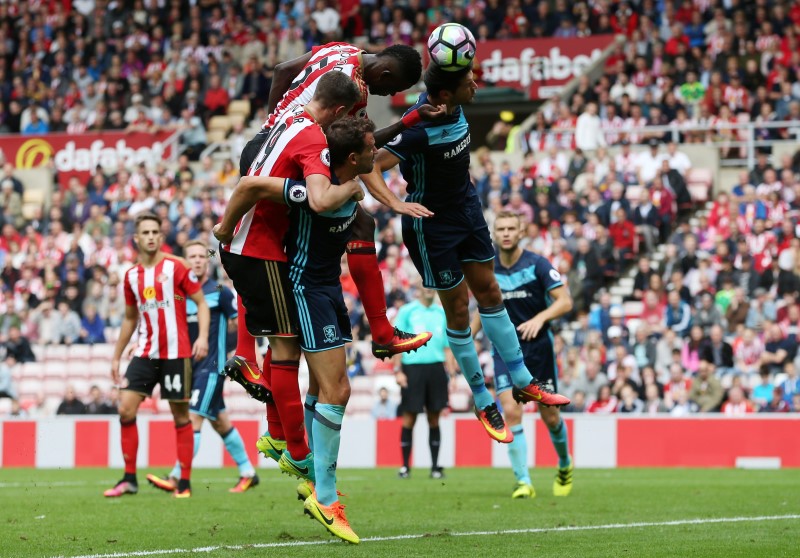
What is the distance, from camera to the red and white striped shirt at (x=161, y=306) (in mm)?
13508

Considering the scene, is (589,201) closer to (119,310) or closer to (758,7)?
(758,7)

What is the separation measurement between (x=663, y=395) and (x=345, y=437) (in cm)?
465

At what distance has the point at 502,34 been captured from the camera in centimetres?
2970

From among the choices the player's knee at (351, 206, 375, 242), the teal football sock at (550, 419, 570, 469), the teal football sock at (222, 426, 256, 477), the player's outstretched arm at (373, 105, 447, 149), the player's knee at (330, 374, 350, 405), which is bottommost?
the teal football sock at (222, 426, 256, 477)

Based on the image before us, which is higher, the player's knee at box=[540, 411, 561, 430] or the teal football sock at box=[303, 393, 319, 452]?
the teal football sock at box=[303, 393, 319, 452]

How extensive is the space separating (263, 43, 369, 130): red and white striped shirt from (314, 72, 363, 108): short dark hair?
10.8 inches

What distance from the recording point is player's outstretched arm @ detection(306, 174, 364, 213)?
329 inches

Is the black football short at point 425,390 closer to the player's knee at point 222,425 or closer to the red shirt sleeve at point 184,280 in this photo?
the player's knee at point 222,425

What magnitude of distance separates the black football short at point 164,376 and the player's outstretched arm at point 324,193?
5448mm

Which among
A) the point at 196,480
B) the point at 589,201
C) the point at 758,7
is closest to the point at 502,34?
the point at 758,7

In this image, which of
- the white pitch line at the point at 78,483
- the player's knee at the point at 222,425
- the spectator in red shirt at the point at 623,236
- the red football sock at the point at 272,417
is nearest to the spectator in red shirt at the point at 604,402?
the spectator in red shirt at the point at 623,236

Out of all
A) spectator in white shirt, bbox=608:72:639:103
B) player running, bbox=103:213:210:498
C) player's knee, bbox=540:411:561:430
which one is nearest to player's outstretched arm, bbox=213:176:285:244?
player running, bbox=103:213:210:498

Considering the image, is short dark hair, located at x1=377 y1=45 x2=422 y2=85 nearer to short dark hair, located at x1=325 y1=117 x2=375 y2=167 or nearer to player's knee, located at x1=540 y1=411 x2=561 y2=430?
short dark hair, located at x1=325 y1=117 x2=375 y2=167

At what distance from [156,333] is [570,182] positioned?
38.7 ft
